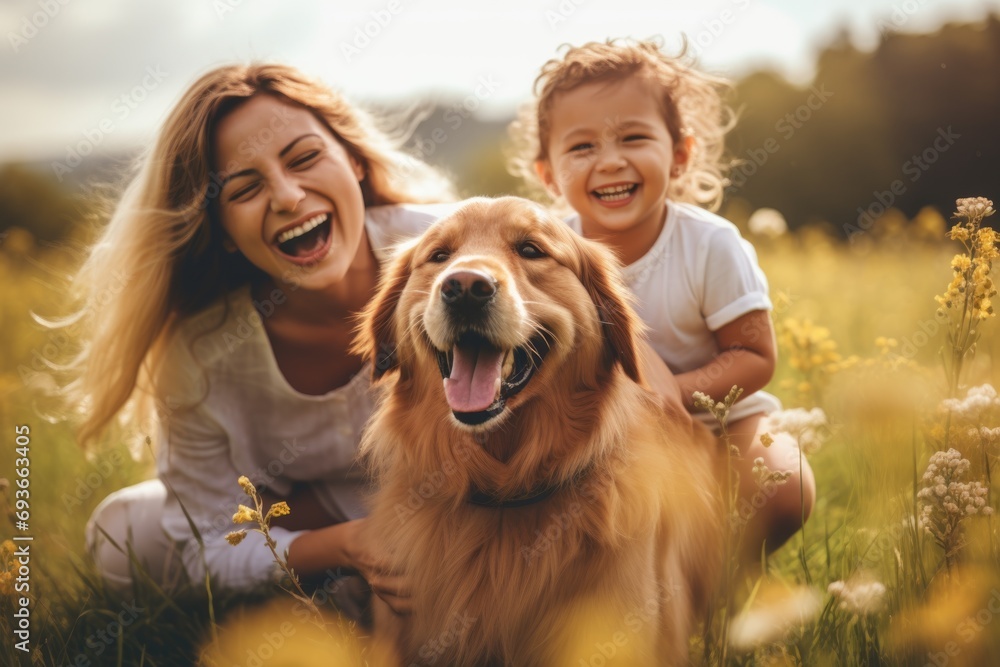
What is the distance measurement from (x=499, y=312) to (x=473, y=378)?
0.70 ft

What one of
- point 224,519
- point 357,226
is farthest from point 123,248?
point 224,519

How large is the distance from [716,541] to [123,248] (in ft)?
7.75

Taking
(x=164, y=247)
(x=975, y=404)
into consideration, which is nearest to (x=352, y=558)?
(x=164, y=247)

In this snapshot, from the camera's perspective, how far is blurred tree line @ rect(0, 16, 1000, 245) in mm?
4680

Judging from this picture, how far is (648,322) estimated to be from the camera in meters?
3.01

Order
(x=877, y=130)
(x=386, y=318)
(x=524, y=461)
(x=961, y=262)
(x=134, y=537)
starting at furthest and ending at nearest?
(x=877, y=130), (x=134, y=537), (x=386, y=318), (x=524, y=461), (x=961, y=262)

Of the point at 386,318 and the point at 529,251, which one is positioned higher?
the point at 529,251

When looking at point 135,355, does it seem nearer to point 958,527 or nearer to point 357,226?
point 357,226

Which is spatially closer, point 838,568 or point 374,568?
point 374,568

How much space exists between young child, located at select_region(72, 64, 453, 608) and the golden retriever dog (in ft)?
1.55

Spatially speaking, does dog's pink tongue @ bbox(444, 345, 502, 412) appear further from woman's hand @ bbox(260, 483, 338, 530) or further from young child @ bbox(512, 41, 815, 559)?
woman's hand @ bbox(260, 483, 338, 530)

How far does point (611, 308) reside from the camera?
241 centimetres

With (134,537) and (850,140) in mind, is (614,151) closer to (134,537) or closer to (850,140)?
(134,537)

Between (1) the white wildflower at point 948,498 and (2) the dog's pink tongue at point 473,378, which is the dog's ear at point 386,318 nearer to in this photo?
(2) the dog's pink tongue at point 473,378
